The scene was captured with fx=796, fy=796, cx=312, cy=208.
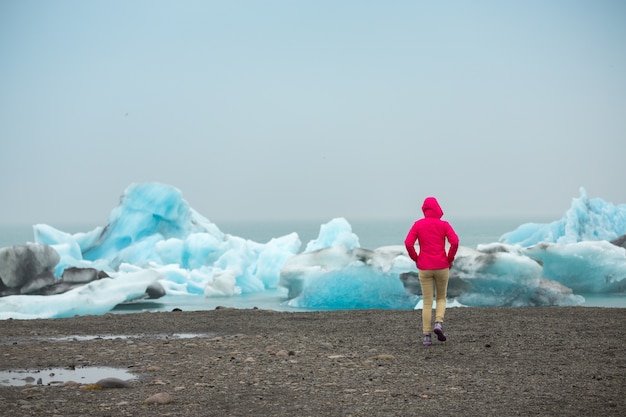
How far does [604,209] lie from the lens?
26.9 meters

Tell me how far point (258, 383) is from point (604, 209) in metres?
23.5

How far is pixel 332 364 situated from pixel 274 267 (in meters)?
18.2

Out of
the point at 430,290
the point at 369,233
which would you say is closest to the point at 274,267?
the point at 430,290

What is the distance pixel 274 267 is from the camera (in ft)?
80.9

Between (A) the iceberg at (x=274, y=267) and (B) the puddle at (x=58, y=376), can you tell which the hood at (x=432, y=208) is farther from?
(A) the iceberg at (x=274, y=267)

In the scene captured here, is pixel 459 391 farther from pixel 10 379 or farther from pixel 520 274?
pixel 520 274

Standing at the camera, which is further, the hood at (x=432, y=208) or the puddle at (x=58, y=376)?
the hood at (x=432, y=208)

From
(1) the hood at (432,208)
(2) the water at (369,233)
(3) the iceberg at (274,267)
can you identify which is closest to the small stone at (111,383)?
(1) the hood at (432,208)

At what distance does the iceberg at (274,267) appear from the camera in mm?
16091

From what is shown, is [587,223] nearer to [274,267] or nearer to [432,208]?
[274,267]

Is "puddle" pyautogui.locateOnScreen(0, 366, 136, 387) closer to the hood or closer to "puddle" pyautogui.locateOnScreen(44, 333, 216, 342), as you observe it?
"puddle" pyautogui.locateOnScreen(44, 333, 216, 342)

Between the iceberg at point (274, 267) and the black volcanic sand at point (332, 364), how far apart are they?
559cm

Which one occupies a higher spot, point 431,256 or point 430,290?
point 431,256

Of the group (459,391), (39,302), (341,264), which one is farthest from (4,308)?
(459,391)
